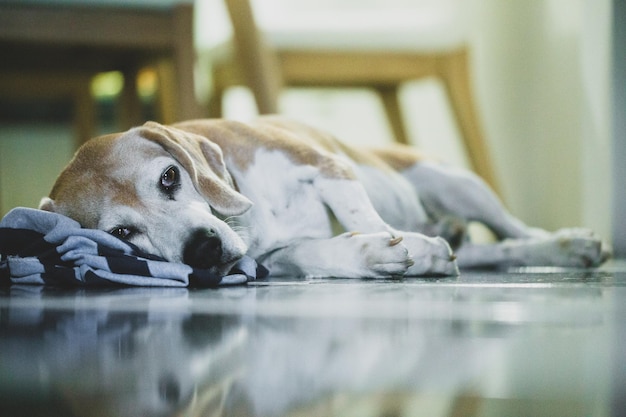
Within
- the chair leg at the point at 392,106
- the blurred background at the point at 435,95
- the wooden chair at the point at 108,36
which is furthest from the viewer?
the chair leg at the point at 392,106

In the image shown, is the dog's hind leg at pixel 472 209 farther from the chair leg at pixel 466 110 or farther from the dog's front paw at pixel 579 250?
the chair leg at pixel 466 110

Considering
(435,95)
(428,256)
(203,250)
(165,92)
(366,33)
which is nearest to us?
(203,250)

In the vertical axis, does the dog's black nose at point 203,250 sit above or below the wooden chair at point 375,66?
below

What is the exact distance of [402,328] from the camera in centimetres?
113

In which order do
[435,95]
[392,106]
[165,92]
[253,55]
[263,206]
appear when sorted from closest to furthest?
[263,206] → [253,55] → [165,92] → [392,106] → [435,95]

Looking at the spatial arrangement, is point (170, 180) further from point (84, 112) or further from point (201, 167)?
point (84, 112)

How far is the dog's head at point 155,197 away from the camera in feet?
Answer: 5.96

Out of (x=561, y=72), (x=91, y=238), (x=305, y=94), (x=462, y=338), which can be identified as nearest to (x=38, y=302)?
(x=91, y=238)

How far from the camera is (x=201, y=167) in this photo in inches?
77.7

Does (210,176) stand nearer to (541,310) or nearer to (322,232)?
(322,232)

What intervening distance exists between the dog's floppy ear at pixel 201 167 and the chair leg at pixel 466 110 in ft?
8.42

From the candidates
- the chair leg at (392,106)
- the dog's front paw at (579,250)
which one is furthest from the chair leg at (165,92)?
the dog's front paw at (579,250)

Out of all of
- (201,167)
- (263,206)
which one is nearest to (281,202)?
(263,206)

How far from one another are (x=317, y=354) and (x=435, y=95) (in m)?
5.32
